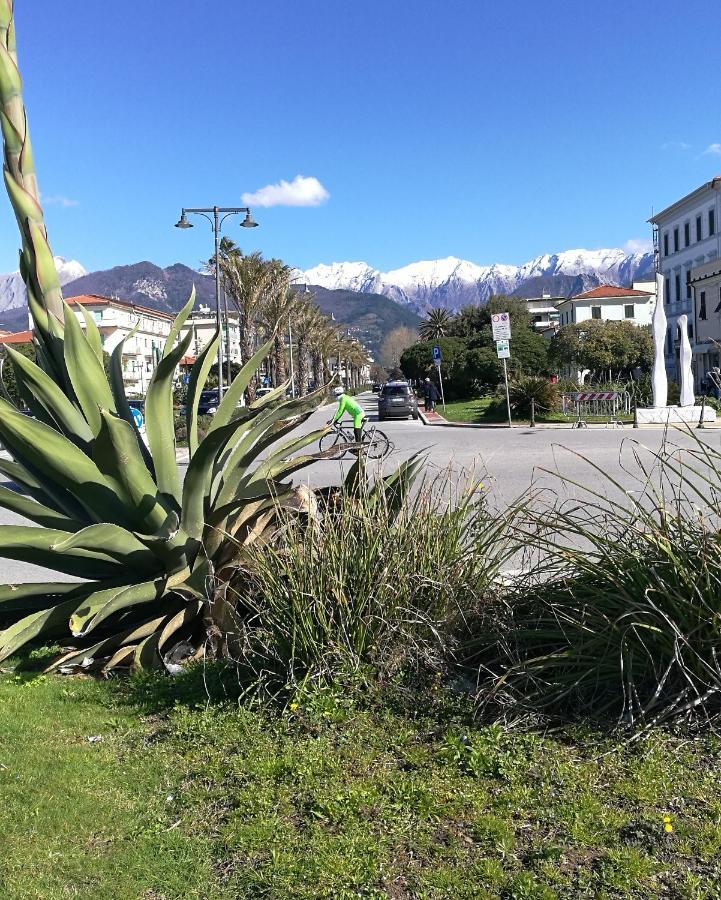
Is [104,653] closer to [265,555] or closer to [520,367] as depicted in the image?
[265,555]

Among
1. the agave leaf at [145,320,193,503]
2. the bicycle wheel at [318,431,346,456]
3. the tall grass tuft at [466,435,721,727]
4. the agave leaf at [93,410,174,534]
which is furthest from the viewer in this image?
the bicycle wheel at [318,431,346,456]

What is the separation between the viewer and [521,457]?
54.8ft

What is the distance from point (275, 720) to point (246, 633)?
481 millimetres

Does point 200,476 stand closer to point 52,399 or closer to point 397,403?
point 52,399

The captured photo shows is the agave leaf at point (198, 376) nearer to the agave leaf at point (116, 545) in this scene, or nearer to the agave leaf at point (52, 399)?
the agave leaf at point (52, 399)

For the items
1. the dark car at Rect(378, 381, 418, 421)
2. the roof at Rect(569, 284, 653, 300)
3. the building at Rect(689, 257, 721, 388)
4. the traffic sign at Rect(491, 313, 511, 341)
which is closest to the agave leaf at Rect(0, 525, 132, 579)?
the traffic sign at Rect(491, 313, 511, 341)

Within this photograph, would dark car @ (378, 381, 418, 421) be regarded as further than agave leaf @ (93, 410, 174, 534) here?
Yes

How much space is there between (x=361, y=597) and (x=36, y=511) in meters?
2.01

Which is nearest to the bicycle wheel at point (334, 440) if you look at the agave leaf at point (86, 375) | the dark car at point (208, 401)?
the agave leaf at point (86, 375)

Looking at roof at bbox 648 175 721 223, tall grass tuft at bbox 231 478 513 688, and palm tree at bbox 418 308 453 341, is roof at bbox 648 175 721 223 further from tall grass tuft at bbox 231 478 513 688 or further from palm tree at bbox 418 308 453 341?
tall grass tuft at bbox 231 478 513 688

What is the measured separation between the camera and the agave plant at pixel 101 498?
432cm

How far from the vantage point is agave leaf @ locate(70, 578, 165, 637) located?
157 inches

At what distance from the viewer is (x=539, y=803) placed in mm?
2914

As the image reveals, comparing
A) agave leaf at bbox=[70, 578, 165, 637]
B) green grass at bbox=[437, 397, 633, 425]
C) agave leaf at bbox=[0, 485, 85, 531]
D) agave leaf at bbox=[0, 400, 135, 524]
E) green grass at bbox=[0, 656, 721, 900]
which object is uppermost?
agave leaf at bbox=[0, 400, 135, 524]
